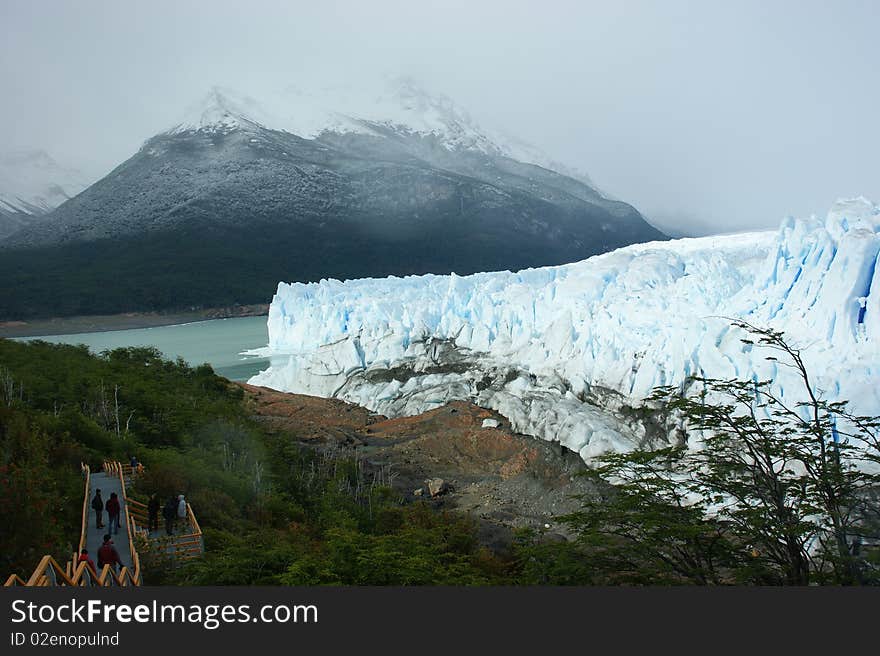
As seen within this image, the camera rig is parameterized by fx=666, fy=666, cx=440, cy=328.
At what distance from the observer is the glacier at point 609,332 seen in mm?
14898

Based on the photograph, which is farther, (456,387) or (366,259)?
(366,259)

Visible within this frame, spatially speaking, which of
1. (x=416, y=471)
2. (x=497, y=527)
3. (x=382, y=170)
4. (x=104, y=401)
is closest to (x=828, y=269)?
(x=497, y=527)

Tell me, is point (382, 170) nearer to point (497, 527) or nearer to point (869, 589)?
point (497, 527)

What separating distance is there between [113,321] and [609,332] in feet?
155

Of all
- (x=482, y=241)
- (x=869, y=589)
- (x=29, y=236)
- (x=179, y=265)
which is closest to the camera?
(x=869, y=589)

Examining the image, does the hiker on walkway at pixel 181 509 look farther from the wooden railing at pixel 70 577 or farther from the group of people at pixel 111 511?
the wooden railing at pixel 70 577

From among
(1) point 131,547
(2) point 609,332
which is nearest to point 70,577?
(1) point 131,547

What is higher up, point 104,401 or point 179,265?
point 179,265

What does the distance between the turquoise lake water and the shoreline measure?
795mm

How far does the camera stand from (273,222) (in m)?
93.4

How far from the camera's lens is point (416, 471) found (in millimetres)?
19016

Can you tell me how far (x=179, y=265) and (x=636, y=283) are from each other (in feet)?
193

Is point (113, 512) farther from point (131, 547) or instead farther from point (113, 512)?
point (131, 547)

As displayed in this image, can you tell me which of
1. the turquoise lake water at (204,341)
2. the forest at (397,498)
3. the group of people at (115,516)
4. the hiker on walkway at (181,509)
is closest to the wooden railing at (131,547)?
the group of people at (115,516)
